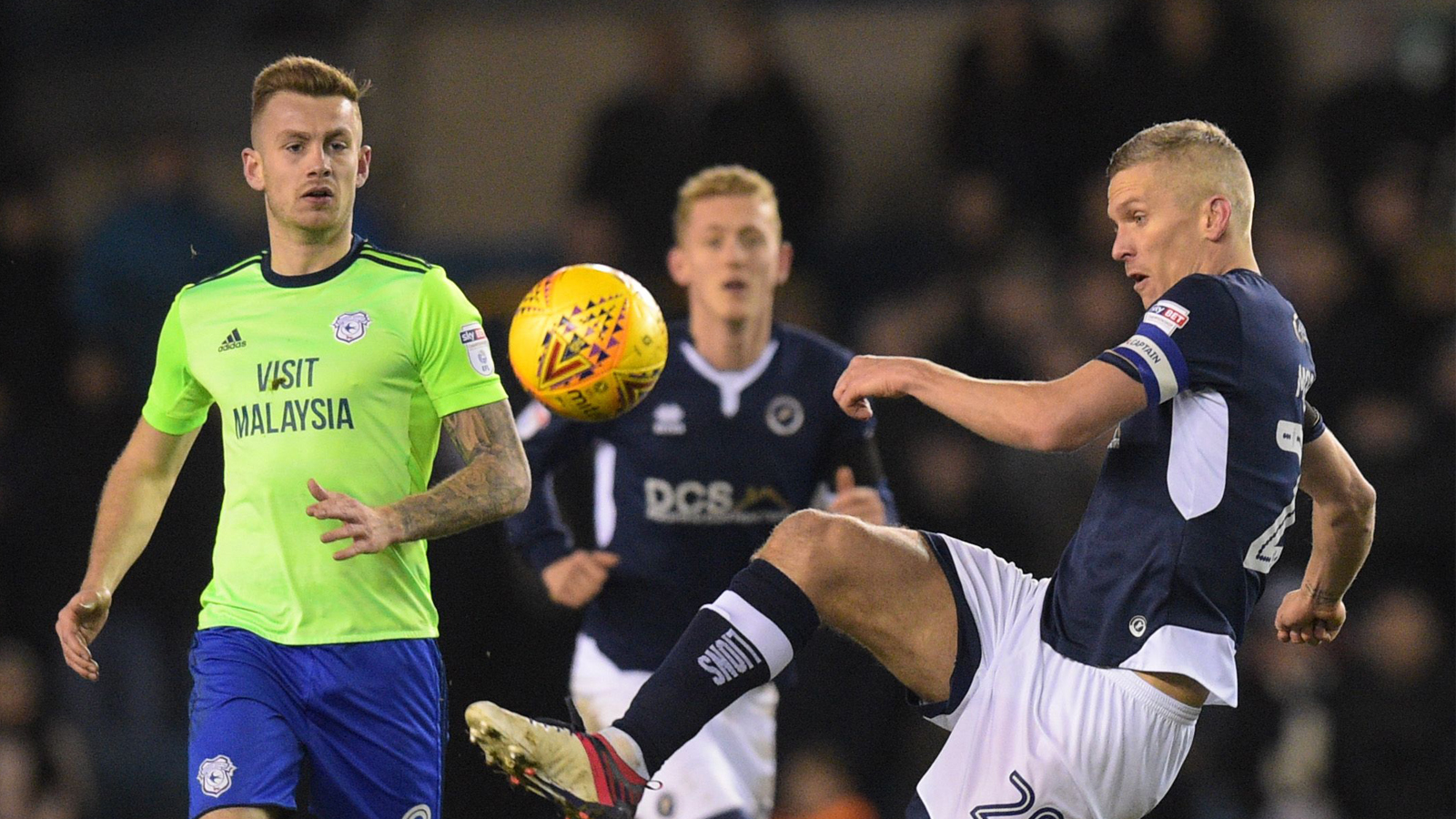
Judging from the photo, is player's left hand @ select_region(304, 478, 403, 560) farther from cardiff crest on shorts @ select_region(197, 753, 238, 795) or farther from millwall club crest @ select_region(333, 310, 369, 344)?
cardiff crest on shorts @ select_region(197, 753, 238, 795)

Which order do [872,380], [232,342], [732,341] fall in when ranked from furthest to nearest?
[732,341], [232,342], [872,380]

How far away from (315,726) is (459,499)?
67cm

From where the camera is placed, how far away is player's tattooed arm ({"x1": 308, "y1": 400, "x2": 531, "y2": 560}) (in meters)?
4.17

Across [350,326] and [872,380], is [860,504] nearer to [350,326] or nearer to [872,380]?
[872,380]

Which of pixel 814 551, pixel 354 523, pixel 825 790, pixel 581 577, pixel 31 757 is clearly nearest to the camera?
pixel 354 523

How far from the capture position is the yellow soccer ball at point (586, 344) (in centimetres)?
500

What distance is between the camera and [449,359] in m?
4.55

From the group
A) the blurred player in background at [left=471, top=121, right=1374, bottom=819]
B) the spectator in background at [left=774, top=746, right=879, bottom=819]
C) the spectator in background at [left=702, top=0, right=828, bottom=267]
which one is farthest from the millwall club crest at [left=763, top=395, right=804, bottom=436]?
the spectator in background at [left=702, top=0, right=828, bottom=267]

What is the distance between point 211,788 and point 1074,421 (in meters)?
2.18

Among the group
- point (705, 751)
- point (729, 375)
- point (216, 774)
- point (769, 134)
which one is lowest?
point (705, 751)

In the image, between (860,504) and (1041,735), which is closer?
(1041,735)

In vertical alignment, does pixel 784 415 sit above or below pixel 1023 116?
below

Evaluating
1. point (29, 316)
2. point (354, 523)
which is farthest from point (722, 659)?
point (29, 316)

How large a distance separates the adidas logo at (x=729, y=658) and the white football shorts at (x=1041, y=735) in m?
0.54
